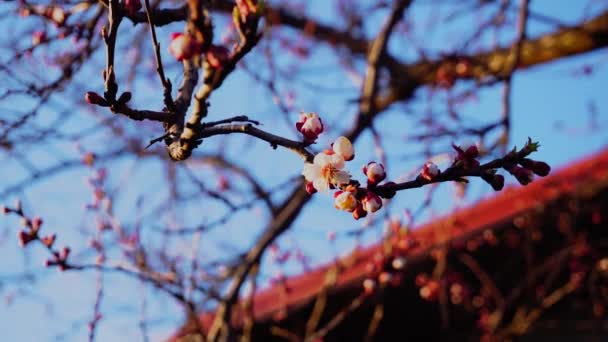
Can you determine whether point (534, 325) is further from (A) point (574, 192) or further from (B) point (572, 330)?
(A) point (574, 192)

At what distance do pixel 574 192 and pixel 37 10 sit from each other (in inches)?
133

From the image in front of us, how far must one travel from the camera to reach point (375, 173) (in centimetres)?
126

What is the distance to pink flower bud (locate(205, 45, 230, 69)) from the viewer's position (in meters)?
1.04

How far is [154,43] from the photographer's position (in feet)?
3.96

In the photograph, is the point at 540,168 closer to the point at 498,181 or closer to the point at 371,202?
the point at 498,181

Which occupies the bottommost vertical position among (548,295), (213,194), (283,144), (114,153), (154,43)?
(283,144)

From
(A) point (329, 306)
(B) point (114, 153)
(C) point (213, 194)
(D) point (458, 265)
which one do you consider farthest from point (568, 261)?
(B) point (114, 153)

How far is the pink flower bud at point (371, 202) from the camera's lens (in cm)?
123

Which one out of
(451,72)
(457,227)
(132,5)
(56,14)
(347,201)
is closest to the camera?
(347,201)

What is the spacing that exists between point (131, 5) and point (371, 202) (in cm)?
68

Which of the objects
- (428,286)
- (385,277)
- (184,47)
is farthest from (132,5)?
(428,286)

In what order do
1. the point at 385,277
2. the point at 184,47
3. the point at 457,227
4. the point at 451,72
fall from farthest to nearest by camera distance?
the point at 451,72
the point at 457,227
the point at 385,277
the point at 184,47

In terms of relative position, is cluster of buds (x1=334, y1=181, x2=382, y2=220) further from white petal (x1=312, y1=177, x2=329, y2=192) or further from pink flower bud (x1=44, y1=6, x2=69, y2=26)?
pink flower bud (x1=44, y1=6, x2=69, y2=26)

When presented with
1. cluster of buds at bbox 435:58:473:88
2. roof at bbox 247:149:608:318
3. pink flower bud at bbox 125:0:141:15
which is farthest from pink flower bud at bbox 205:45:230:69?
cluster of buds at bbox 435:58:473:88
